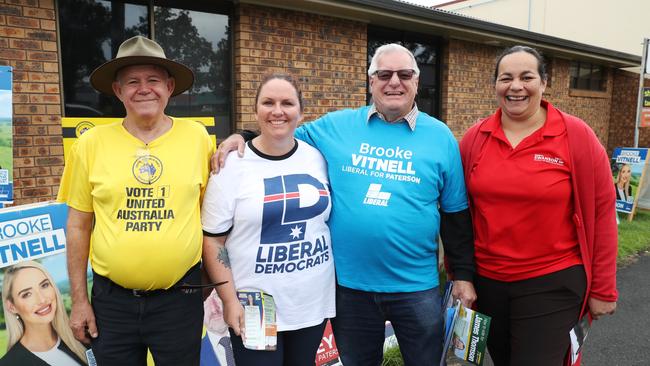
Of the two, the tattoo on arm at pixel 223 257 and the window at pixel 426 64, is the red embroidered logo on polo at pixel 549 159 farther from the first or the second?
the window at pixel 426 64

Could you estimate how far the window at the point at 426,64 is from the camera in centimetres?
761

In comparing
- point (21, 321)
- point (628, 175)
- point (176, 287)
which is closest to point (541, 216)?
point (176, 287)

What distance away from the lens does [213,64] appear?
18.4 feet

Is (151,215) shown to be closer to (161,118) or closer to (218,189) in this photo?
(218,189)

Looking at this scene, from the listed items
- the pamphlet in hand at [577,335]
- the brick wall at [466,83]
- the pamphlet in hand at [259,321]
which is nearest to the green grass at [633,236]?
the brick wall at [466,83]

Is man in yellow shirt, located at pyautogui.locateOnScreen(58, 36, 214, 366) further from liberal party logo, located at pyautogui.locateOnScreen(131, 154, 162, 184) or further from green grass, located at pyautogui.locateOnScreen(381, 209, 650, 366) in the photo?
green grass, located at pyautogui.locateOnScreen(381, 209, 650, 366)

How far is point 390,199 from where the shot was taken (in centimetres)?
221

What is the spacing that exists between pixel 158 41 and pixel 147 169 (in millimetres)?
3759

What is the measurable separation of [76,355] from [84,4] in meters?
3.58

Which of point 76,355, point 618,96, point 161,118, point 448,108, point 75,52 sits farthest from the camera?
point 618,96

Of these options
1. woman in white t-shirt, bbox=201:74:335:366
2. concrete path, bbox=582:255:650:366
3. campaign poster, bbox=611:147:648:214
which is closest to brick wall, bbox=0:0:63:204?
woman in white t-shirt, bbox=201:74:335:366

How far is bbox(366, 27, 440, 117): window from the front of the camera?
7605mm

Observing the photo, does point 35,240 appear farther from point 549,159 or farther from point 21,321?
point 549,159

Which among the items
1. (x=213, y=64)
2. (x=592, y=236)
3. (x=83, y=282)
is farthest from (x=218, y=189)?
(x=213, y=64)
